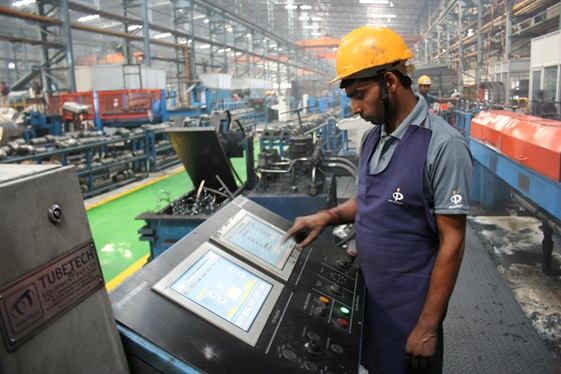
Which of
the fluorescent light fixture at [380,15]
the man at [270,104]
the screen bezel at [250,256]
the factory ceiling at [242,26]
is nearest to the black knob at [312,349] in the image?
the screen bezel at [250,256]

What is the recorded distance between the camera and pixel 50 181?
0.65 m

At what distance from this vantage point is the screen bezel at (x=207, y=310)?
0.89m

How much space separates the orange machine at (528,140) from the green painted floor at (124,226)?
2.58 meters

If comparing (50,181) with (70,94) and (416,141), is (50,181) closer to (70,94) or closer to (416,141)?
(416,141)

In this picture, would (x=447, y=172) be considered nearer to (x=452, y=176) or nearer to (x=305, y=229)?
(x=452, y=176)

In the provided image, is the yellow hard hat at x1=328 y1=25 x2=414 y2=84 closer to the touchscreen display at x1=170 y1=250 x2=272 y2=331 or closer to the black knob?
the touchscreen display at x1=170 y1=250 x2=272 y2=331

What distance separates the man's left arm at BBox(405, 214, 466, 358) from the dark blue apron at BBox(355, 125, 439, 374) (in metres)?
0.05

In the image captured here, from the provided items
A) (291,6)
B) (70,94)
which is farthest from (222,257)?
(291,6)

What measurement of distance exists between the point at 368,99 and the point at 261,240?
20.8 inches

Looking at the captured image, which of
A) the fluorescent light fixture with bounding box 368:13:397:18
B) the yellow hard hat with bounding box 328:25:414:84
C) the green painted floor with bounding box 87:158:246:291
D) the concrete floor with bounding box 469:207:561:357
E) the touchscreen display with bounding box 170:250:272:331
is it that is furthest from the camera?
the fluorescent light fixture with bounding box 368:13:397:18

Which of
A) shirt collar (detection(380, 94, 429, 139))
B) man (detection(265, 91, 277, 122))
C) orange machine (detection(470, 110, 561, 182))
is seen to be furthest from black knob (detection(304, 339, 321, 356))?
man (detection(265, 91, 277, 122))

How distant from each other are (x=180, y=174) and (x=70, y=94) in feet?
9.51

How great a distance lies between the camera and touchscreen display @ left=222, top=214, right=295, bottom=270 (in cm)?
121

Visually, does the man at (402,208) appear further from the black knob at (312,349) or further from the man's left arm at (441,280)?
the black knob at (312,349)
